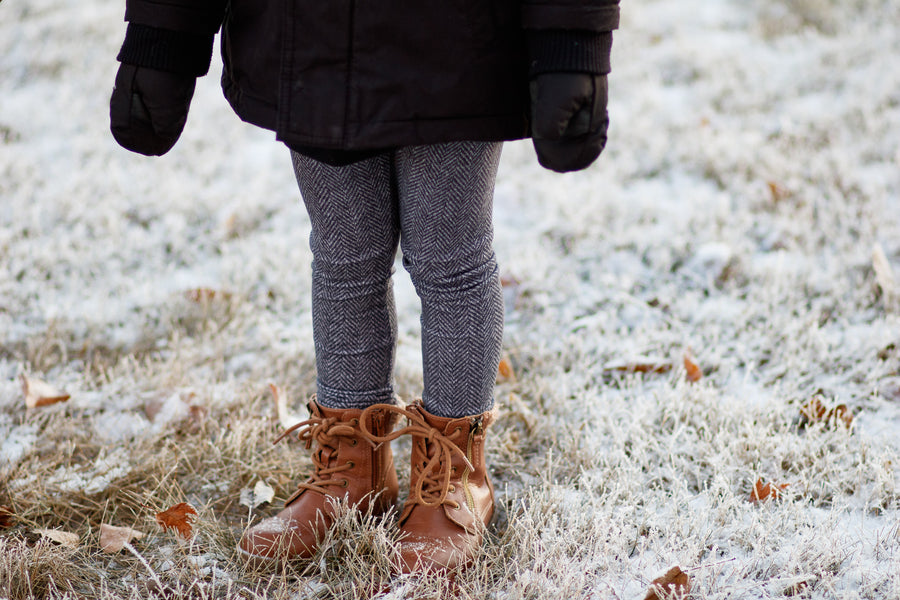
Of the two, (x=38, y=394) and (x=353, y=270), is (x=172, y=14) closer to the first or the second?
(x=353, y=270)

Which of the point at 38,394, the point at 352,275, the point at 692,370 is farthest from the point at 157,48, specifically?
the point at 692,370

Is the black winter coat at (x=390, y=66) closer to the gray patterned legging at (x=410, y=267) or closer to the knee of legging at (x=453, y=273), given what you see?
the gray patterned legging at (x=410, y=267)

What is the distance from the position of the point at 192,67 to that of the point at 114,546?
1012mm

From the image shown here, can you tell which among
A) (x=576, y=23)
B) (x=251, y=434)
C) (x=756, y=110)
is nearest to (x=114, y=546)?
(x=251, y=434)

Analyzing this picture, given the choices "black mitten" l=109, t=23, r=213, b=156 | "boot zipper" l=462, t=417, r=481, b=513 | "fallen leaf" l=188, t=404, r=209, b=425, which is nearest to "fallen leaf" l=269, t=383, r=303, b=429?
"fallen leaf" l=188, t=404, r=209, b=425

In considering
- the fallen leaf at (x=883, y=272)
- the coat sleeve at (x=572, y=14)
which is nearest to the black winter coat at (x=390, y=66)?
the coat sleeve at (x=572, y=14)

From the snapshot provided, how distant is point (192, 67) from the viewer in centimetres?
143

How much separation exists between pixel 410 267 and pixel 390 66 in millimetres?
408

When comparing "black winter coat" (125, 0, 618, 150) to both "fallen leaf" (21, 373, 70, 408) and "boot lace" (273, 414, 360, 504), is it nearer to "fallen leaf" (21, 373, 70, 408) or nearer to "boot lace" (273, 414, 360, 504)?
"boot lace" (273, 414, 360, 504)

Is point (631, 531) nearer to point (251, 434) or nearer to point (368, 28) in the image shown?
point (251, 434)

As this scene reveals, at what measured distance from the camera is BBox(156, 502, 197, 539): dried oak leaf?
5.42ft

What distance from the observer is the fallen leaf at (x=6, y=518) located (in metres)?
1.67

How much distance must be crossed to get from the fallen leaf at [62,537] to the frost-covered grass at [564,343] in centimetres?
3

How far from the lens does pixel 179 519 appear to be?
1665 millimetres
